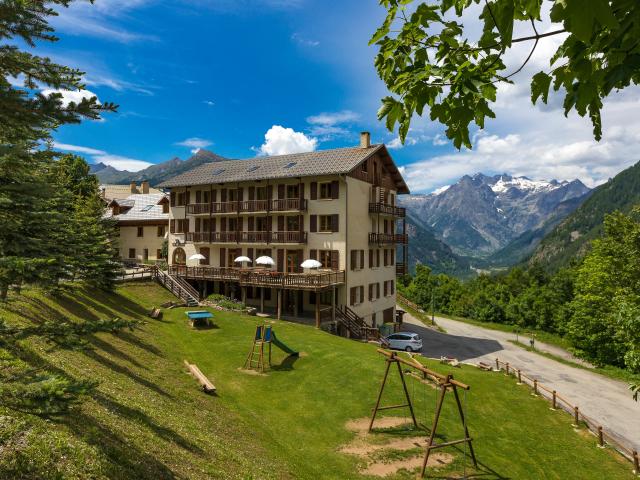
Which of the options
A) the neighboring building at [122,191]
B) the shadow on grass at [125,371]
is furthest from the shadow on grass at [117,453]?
the neighboring building at [122,191]

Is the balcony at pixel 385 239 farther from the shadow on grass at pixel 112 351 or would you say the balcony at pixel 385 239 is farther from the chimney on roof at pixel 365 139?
the shadow on grass at pixel 112 351

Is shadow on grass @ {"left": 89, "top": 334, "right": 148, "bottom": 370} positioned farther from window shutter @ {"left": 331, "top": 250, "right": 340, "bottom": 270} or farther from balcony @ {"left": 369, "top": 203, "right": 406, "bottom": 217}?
balcony @ {"left": 369, "top": 203, "right": 406, "bottom": 217}

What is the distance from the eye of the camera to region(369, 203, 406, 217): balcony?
4041 centimetres

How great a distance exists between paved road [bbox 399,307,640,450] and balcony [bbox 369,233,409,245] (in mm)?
11656

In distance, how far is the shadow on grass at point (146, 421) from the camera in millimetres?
11648

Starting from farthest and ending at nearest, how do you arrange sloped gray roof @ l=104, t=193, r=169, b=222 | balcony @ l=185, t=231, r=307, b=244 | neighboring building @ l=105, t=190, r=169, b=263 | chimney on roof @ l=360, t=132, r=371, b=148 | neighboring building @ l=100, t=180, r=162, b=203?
neighboring building @ l=100, t=180, r=162, b=203 → sloped gray roof @ l=104, t=193, r=169, b=222 → neighboring building @ l=105, t=190, r=169, b=263 → chimney on roof @ l=360, t=132, r=371, b=148 → balcony @ l=185, t=231, r=307, b=244

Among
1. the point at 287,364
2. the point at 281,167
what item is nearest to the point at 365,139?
the point at 281,167

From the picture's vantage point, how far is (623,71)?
8.73 ft

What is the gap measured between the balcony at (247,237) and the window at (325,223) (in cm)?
189

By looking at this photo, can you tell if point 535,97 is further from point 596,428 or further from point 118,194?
point 118,194

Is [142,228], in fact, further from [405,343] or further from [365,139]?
[405,343]

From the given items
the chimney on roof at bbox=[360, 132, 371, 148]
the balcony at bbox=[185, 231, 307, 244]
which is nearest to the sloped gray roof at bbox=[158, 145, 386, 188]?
the chimney on roof at bbox=[360, 132, 371, 148]

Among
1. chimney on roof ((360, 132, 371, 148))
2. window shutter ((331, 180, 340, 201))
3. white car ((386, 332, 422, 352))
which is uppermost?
chimney on roof ((360, 132, 371, 148))

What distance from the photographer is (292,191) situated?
130ft
